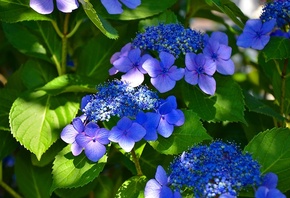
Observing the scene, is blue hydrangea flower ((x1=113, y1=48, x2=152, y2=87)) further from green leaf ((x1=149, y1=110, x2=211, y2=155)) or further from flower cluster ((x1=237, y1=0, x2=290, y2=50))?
flower cluster ((x1=237, y1=0, x2=290, y2=50))

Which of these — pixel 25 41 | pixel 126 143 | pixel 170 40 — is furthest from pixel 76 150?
pixel 25 41

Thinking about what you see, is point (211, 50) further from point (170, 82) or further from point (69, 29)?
point (69, 29)

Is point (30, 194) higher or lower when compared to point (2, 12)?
lower

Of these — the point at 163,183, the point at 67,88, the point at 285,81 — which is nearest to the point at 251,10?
the point at 285,81

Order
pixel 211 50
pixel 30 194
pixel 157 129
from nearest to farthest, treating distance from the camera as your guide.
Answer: pixel 157 129 < pixel 211 50 < pixel 30 194

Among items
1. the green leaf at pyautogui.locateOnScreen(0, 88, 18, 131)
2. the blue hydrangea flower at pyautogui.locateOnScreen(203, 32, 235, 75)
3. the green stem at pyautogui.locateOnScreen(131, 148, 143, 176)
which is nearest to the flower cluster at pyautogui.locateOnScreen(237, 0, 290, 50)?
the blue hydrangea flower at pyautogui.locateOnScreen(203, 32, 235, 75)
